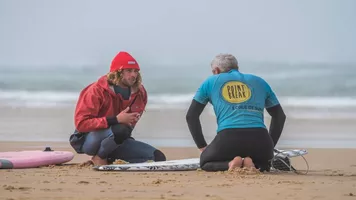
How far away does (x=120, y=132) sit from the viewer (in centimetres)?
800

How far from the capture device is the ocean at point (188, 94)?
39.0 feet

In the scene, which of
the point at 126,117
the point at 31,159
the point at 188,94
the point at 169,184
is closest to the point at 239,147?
the point at 169,184

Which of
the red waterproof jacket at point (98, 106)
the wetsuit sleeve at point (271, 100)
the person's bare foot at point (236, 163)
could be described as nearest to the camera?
the person's bare foot at point (236, 163)

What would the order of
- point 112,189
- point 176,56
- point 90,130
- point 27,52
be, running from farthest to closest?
point 27,52
point 176,56
point 90,130
point 112,189

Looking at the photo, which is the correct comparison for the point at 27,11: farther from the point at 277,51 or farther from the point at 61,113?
the point at 61,113

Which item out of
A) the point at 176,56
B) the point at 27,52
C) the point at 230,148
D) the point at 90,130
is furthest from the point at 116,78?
the point at 27,52

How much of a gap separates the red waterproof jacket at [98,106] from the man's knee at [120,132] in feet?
0.29

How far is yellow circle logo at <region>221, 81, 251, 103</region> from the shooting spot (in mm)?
7348

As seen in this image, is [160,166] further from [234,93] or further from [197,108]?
[234,93]

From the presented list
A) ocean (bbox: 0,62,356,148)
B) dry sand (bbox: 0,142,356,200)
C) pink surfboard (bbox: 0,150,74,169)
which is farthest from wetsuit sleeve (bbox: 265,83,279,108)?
ocean (bbox: 0,62,356,148)

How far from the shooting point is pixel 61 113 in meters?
14.7

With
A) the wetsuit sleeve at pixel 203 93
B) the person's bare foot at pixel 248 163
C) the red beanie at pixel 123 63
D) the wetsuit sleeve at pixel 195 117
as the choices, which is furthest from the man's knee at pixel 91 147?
the person's bare foot at pixel 248 163

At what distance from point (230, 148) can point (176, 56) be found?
20774mm

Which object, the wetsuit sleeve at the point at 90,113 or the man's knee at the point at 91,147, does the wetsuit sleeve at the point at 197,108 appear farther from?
the man's knee at the point at 91,147
